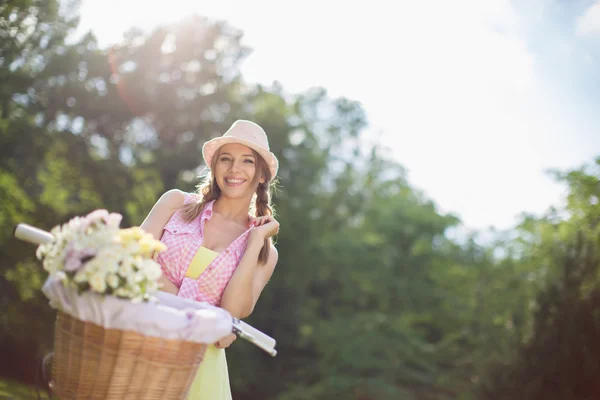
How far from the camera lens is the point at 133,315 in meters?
2.02

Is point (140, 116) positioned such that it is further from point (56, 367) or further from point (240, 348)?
point (56, 367)

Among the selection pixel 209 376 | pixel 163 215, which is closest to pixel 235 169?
pixel 163 215

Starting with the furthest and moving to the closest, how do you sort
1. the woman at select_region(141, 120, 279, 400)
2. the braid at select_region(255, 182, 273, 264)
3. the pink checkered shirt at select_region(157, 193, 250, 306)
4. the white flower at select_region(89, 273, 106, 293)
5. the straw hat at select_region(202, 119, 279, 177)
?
the braid at select_region(255, 182, 273, 264) < the straw hat at select_region(202, 119, 279, 177) < the pink checkered shirt at select_region(157, 193, 250, 306) < the woman at select_region(141, 120, 279, 400) < the white flower at select_region(89, 273, 106, 293)

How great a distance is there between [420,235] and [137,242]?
2518 centimetres

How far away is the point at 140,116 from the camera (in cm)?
2014

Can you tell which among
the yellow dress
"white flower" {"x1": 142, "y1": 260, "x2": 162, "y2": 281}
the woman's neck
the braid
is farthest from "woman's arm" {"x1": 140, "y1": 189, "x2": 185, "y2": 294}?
"white flower" {"x1": 142, "y1": 260, "x2": 162, "y2": 281}

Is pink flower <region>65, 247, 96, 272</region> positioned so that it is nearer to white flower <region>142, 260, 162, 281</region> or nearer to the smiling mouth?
white flower <region>142, 260, 162, 281</region>

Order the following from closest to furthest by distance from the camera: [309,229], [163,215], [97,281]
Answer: [97,281] < [163,215] < [309,229]

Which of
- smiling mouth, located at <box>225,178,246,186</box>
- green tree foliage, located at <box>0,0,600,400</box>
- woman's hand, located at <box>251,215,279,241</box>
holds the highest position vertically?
green tree foliage, located at <box>0,0,600,400</box>

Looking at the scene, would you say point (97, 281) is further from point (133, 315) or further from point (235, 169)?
point (235, 169)

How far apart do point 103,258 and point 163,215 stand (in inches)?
54.4

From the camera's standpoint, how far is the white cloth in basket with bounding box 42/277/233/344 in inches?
79.0

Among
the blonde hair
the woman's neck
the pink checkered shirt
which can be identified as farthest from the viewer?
the woman's neck

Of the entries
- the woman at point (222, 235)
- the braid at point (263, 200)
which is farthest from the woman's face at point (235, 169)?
the braid at point (263, 200)
